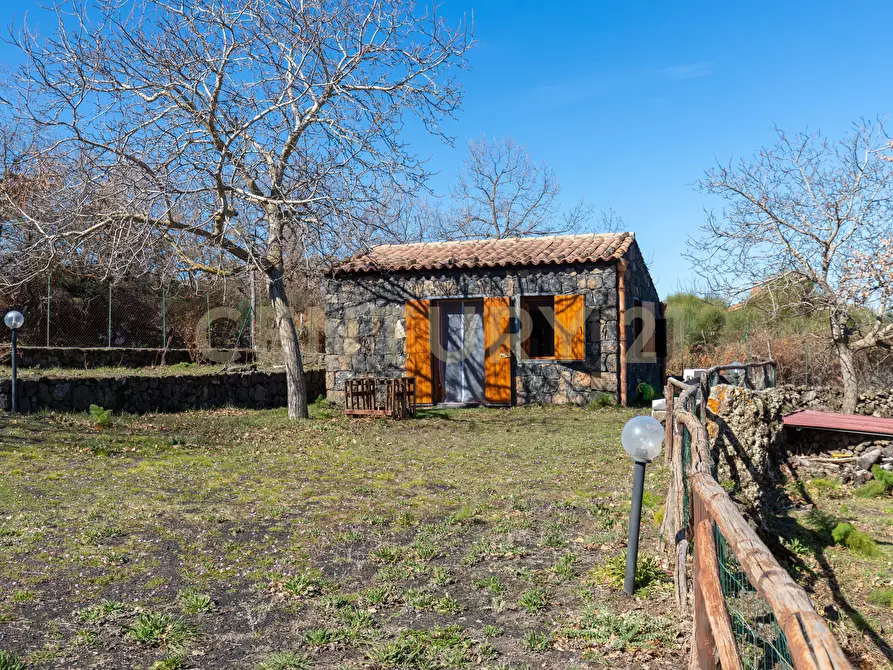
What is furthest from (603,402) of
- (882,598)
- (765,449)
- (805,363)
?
(882,598)

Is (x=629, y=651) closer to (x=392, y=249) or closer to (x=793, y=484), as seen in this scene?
(x=793, y=484)

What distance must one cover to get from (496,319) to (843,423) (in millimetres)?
6848

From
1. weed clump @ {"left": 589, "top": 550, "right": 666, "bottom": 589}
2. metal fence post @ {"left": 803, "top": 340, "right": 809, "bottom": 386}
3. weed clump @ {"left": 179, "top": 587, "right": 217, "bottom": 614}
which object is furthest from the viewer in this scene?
metal fence post @ {"left": 803, "top": 340, "right": 809, "bottom": 386}

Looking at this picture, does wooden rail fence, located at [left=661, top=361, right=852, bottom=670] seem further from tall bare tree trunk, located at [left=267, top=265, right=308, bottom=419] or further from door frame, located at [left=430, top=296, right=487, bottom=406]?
door frame, located at [left=430, top=296, right=487, bottom=406]

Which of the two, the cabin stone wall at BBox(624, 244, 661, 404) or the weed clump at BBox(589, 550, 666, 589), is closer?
the weed clump at BBox(589, 550, 666, 589)

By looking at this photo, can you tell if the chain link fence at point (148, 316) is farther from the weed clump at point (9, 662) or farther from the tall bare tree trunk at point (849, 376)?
the tall bare tree trunk at point (849, 376)

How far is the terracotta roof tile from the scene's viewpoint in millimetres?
14383

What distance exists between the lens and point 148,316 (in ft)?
53.2

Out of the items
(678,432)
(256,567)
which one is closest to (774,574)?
(678,432)

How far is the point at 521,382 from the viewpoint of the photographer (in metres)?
14.8

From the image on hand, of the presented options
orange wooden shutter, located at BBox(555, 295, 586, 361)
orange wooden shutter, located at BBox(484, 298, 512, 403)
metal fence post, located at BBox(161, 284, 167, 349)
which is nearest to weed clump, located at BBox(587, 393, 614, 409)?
orange wooden shutter, located at BBox(555, 295, 586, 361)

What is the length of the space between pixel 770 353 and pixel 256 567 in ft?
44.0

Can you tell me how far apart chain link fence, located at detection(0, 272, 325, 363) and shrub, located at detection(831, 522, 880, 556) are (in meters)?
10.4

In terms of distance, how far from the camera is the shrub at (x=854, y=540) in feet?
18.7
